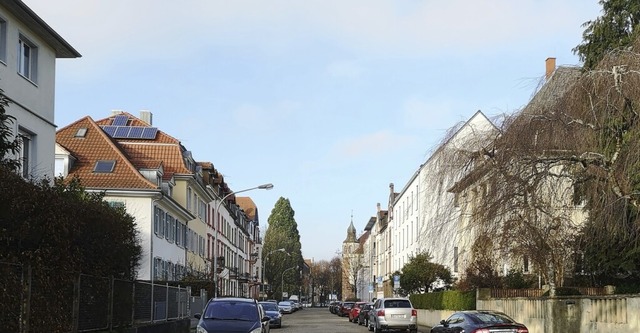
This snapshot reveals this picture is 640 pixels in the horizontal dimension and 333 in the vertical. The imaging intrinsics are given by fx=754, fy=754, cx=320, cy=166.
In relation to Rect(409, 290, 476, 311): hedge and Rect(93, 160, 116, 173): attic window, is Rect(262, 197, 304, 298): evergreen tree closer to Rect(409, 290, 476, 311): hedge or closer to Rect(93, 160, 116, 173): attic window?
Rect(409, 290, 476, 311): hedge

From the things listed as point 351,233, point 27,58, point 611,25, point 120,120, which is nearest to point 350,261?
point 351,233

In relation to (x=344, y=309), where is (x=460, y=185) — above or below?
above

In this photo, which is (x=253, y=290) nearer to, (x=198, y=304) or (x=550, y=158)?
(x=198, y=304)

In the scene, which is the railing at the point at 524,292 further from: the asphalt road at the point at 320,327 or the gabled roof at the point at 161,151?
the gabled roof at the point at 161,151

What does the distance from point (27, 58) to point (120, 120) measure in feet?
99.4

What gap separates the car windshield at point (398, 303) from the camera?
34.8m

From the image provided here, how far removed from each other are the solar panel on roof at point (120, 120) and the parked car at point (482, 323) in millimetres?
36699

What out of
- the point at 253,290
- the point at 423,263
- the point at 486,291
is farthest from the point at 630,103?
the point at 253,290

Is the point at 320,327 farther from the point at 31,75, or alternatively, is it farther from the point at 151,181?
the point at 31,75

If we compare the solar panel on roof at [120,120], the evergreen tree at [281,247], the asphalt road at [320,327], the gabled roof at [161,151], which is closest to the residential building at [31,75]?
the asphalt road at [320,327]

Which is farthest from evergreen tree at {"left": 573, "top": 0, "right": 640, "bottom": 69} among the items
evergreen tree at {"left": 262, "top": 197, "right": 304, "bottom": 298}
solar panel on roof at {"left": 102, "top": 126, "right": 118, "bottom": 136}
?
evergreen tree at {"left": 262, "top": 197, "right": 304, "bottom": 298}

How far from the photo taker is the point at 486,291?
32.4 metres

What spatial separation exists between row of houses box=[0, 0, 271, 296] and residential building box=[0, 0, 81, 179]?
30mm

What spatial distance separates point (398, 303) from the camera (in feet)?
115
